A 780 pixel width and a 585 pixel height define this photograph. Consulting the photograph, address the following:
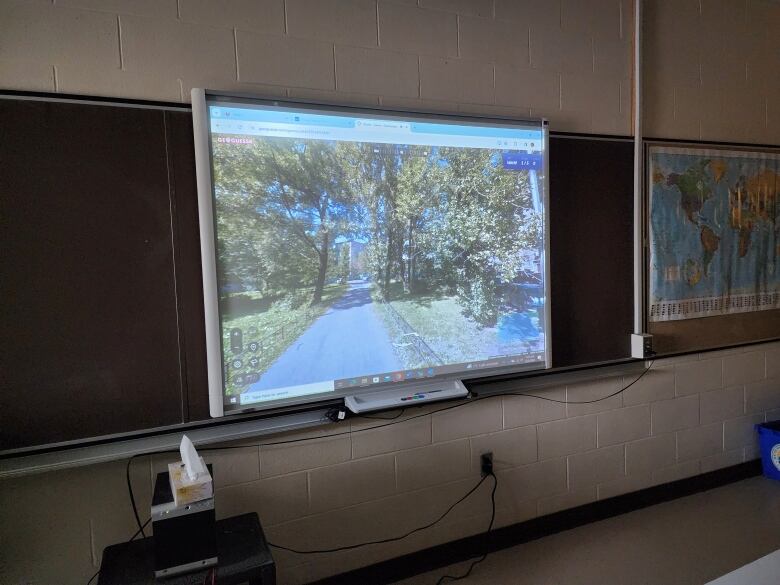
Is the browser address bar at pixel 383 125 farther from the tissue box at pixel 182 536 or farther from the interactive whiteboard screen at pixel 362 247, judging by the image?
the tissue box at pixel 182 536

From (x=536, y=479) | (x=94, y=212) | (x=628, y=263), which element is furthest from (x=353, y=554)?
(x=628, y=263)

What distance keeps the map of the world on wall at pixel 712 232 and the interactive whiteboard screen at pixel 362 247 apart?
0.89 m

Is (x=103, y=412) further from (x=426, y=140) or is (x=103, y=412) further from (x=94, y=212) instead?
(x=426, y=140)

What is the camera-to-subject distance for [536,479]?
7.66ft

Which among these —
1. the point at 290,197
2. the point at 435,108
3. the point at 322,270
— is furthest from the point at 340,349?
the point at 435,108

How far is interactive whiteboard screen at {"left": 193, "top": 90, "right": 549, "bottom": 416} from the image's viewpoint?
64.4 inches

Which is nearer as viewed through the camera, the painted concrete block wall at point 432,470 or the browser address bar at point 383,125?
the painted concrete block wall at point 432,470

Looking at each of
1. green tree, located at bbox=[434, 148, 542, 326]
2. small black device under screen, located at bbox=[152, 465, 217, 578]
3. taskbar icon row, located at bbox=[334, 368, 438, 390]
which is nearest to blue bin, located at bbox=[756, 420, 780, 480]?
green tree, located at bbox=[434, 148, 542, 326]

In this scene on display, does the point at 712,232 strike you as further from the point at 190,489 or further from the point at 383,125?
the point at 190,489

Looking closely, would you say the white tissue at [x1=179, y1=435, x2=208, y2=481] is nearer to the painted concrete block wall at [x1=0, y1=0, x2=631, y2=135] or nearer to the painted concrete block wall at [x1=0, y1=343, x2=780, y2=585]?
the painted concrete block wall at [x1=0, y1=343, x2=780, y2=585]

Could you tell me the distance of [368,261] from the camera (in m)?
1.85

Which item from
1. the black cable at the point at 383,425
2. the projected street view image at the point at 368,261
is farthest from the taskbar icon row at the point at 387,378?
the black cable at the point at 383,425

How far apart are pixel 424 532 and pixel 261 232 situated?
5.12ft

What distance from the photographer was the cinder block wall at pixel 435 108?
60.5 inches
